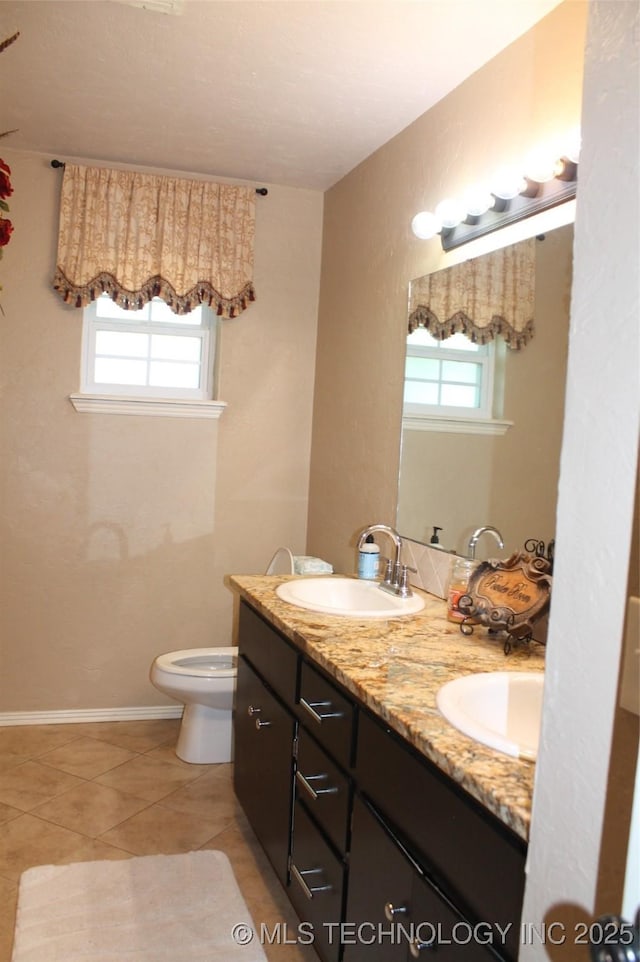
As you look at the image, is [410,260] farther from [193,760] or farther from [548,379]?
[193,760]

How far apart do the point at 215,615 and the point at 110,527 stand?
2.17 ft

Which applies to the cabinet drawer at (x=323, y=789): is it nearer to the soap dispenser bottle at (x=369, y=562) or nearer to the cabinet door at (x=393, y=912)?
the cabinet door at (x=393, y=912)

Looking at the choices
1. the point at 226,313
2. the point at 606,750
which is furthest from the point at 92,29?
the point at 606,750

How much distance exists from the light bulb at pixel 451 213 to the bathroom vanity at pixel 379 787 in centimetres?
120

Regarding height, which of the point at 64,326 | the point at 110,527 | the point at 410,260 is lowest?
the point at 110,527

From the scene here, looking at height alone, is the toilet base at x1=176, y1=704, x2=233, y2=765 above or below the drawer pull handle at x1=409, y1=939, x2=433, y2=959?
below

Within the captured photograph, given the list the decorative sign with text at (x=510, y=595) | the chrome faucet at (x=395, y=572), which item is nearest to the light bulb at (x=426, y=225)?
the chrome faucet at (x=395, y=572)

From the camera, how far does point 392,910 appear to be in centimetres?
141

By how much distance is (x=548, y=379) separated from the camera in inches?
75.5

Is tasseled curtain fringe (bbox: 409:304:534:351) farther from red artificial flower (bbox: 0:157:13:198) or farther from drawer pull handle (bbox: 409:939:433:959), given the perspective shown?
drawer pull handle (bbox: 409:939:433:959)

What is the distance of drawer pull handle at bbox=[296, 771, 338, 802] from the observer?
1753 mm

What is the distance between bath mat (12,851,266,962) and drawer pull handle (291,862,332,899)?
0.24m

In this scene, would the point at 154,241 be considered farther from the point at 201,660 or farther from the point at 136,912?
the point at 136,912

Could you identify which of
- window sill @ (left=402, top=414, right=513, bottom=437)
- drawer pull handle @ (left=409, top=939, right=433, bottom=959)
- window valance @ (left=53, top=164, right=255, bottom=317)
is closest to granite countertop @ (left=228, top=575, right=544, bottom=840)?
drawer pull handle @ (left=409, top=939, right=433, bottom=959)
